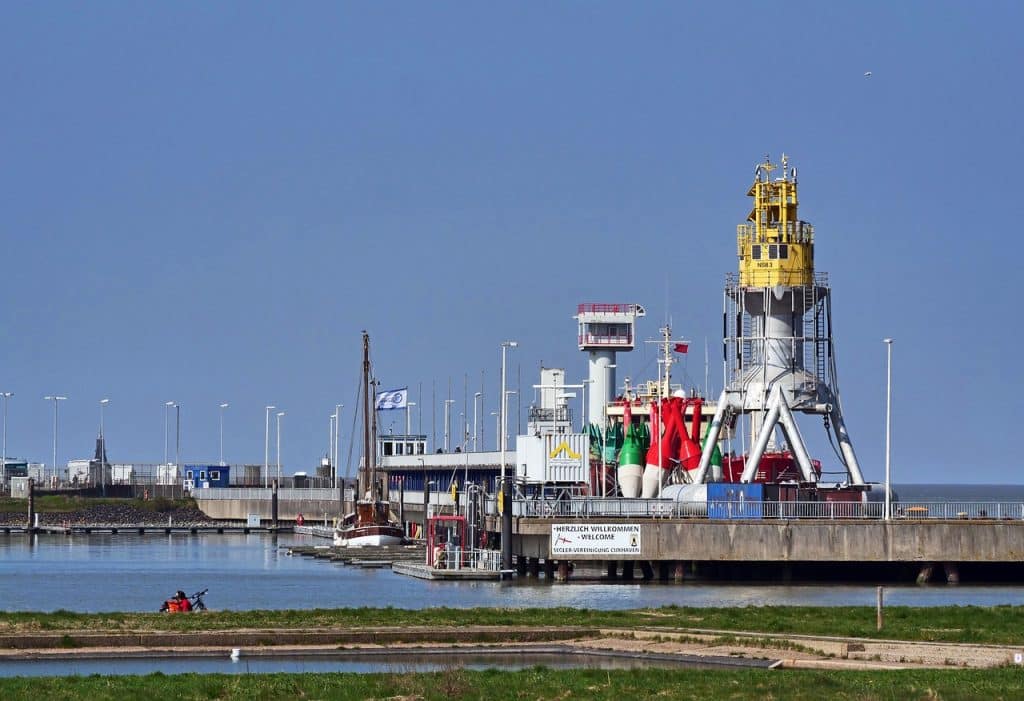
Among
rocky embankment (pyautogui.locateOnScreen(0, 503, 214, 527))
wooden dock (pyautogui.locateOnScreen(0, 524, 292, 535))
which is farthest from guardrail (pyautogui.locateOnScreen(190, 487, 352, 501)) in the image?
wooden dock (pyautogui.locateOnScreen(0, 524, 292, 535))

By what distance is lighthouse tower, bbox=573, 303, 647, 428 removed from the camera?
107312mm

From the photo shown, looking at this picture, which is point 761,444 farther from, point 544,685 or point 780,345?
point 544,685

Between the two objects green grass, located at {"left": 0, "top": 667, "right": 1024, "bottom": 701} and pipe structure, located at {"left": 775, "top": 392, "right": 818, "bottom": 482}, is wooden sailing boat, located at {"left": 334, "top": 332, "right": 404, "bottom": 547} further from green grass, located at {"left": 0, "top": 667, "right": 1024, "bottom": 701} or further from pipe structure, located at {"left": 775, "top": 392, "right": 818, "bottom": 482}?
green grass, located at {"left": 0, "top": 667, "right": 1024, "bottom": 701}

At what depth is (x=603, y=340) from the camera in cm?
10762

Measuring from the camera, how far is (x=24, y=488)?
197 meters

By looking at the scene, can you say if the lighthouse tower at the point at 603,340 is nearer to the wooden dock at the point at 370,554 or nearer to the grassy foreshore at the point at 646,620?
the wooden dock at the point at 370,554

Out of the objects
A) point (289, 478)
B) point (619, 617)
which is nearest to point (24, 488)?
point (289, 478)

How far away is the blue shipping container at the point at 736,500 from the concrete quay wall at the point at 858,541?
1.26 metres

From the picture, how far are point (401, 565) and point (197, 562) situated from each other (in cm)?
2122

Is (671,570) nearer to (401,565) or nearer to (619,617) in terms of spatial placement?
(401,565)

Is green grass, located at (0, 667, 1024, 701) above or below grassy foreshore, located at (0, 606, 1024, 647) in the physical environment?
below

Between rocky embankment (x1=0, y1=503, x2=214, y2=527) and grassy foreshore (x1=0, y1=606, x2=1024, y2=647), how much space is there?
11606 cm

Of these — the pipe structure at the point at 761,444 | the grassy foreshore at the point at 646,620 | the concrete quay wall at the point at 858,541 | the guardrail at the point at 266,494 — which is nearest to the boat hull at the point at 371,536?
the pipe structure at the point at 761,444

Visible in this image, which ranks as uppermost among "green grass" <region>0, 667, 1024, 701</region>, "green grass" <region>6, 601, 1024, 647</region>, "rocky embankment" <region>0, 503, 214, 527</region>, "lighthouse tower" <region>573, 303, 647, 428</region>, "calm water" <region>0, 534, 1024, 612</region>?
"lighthouse tower" <region>573, 303, 647, 428</region>
